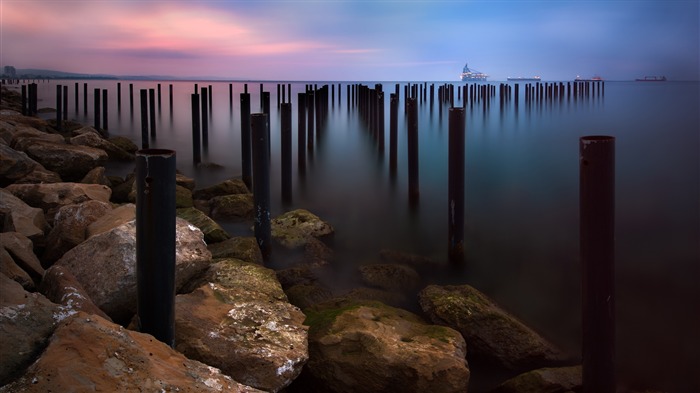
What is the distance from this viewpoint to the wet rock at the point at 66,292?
126 inches

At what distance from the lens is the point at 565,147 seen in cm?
1883

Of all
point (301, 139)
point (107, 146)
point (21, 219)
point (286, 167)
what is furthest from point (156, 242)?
point (107, 146)

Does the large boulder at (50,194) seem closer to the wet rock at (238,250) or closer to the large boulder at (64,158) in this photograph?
the wet rock at (238,250)

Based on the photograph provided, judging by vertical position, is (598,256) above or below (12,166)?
below

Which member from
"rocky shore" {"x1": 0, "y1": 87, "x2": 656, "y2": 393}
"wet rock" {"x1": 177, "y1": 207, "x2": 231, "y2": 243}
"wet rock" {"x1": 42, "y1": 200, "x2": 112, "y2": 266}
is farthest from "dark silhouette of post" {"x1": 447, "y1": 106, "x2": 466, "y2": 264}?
"wet rock" {"x1": 42, "y1": 200, "x2": 112, "y2": 266}

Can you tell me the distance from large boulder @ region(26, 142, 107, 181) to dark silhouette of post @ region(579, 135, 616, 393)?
7.82 meters

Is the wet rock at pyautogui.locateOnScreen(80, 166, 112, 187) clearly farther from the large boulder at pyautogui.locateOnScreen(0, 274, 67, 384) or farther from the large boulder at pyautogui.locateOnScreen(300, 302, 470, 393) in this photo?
the large boulder at pyautogui.locateOnScreen(0, 274, 67, 384)

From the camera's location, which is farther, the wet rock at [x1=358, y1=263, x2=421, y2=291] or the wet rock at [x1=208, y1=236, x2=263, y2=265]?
the wet rock at [x1=358, y1=263, x2=421, y2=291]

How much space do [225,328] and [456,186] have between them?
3.76 metres

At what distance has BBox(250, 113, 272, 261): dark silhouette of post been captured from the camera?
22.3ft

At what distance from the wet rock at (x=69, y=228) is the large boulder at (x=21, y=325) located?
204 centimetres

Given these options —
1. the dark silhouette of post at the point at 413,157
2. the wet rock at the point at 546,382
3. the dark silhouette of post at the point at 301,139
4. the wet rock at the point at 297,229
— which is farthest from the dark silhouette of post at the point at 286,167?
→ the wet rock at the point at 546,382

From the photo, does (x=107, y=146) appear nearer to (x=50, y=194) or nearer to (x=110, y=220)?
(x=50, y=194)

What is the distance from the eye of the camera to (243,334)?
3594 mm
